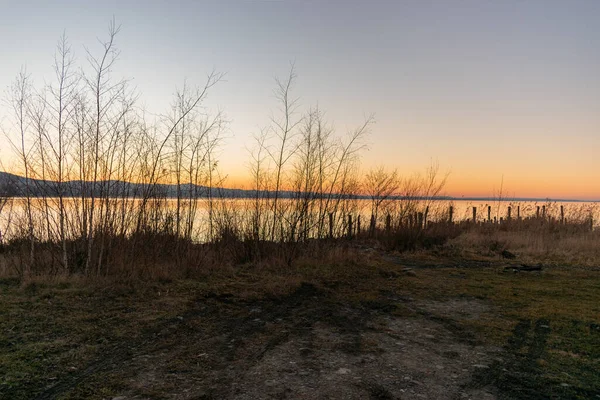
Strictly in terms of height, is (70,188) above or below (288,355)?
above

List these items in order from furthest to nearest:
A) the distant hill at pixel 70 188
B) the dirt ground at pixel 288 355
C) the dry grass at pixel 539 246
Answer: the dry grass at pixel 539 246
the distant hill at pixel 70 188
the dirt ground at pixel 288 355

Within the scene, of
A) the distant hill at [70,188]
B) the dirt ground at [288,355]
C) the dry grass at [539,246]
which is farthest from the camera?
the dry grass at [539,246]

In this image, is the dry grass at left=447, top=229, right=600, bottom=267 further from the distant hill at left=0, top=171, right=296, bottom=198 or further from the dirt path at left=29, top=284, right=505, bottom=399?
the distant hill at left=0, top=171, right=296, bottom=198

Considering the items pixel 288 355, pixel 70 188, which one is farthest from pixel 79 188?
pixel 288 355

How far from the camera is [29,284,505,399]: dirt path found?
10.7 feet

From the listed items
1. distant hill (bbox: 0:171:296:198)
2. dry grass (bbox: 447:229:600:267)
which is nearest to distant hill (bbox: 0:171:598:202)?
distant hill (bbox: 0:171:296:198)

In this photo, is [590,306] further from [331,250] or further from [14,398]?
[14,398]

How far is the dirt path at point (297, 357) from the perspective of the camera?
3262mm

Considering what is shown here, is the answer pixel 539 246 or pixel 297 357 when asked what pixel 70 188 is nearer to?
pixel 297 357

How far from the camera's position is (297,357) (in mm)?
4035

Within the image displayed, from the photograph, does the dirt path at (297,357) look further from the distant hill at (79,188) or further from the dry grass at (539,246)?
the dry grass at (539,246)

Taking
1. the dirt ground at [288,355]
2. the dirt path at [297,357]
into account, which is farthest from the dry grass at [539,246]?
the dirt path at [297,357]

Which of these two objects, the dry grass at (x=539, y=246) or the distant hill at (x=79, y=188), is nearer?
the distant hill at (x=79, y=188)

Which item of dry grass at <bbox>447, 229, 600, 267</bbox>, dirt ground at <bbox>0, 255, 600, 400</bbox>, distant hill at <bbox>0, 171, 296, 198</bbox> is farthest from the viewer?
dry grass at <bbox>447, 229, 600, 267</bbox>
